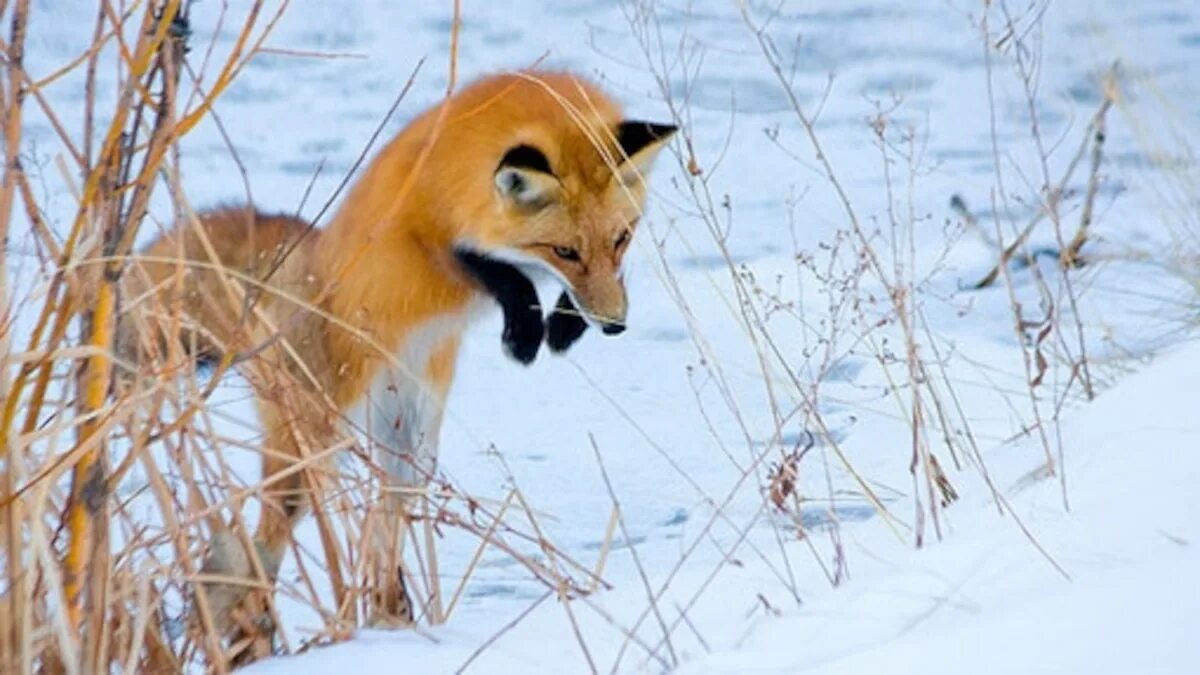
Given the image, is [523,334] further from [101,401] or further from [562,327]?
[101,401]

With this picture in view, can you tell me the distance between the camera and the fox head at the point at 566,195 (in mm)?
4574

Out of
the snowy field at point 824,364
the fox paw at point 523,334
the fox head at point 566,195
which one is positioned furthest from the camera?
the fox paw at point 523,334

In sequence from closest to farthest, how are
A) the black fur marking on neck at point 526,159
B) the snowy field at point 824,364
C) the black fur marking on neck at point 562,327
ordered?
the snowy field at point 824,364, the black fur marking on neck at point 526,159, the black fur marking on neck at point 562,327

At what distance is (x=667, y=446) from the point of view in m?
4.98

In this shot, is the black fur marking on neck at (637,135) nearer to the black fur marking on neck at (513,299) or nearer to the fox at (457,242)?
the fox at (457,242)

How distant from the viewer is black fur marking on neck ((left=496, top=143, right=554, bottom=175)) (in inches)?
175

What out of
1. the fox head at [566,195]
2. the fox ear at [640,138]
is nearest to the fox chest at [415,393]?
the fox head at [566,195]

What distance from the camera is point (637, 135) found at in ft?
14.9

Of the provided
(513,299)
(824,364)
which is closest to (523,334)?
(513,299)

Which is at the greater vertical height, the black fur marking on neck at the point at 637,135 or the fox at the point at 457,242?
the black fur marking on neck at the point at 637,135

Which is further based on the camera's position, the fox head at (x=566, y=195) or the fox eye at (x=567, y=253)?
the fox eye at (x=567, y=253)

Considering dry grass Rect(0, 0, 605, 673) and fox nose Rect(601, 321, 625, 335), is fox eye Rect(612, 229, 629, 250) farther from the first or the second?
dry grass Rect(0, 0, 605, 673)

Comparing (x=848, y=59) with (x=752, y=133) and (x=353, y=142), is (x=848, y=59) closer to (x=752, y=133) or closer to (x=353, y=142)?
(x=752, y=133)

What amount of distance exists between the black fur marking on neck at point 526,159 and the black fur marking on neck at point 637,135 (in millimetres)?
174
